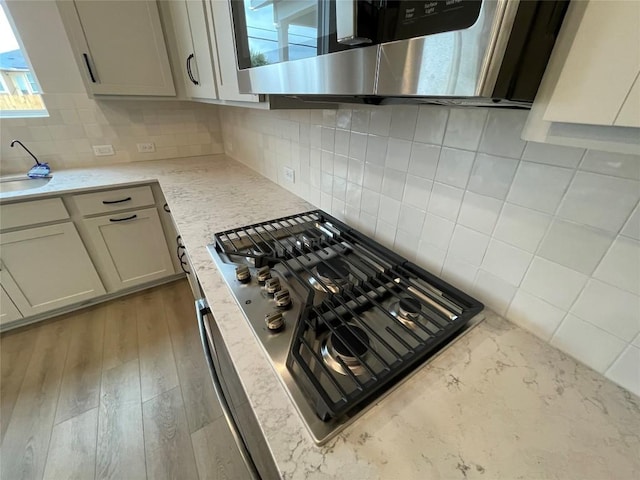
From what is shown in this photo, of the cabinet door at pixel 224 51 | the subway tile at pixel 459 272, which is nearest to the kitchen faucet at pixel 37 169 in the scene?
the cabinet door at pixel 224 51

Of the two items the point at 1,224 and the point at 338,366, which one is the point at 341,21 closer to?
the point at 338,366

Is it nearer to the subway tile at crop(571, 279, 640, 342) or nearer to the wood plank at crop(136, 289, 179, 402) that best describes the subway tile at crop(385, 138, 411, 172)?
the subway tile at crop(571, 279, 640, 342)

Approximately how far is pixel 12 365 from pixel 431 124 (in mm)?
2411

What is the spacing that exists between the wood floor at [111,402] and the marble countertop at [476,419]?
3.08 ft

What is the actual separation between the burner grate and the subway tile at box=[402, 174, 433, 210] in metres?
0.17

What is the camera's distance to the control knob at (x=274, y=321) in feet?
1.90

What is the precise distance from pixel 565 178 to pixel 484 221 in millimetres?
170

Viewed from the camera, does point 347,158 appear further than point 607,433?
Yes

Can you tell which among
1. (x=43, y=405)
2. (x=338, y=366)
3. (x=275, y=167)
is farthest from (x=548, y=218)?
(x=43, y=405)

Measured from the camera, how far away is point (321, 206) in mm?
1204

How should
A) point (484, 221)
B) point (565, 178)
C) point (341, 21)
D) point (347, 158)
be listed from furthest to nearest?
point (347, 158) < point (484, 221) < point (565, 178) < point (341, 21)

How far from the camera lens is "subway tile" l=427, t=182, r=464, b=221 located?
0.67 meters

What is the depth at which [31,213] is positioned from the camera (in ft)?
4.77

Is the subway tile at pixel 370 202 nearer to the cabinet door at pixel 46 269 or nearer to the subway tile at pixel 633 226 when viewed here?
the subway tile at pixel 633 226
